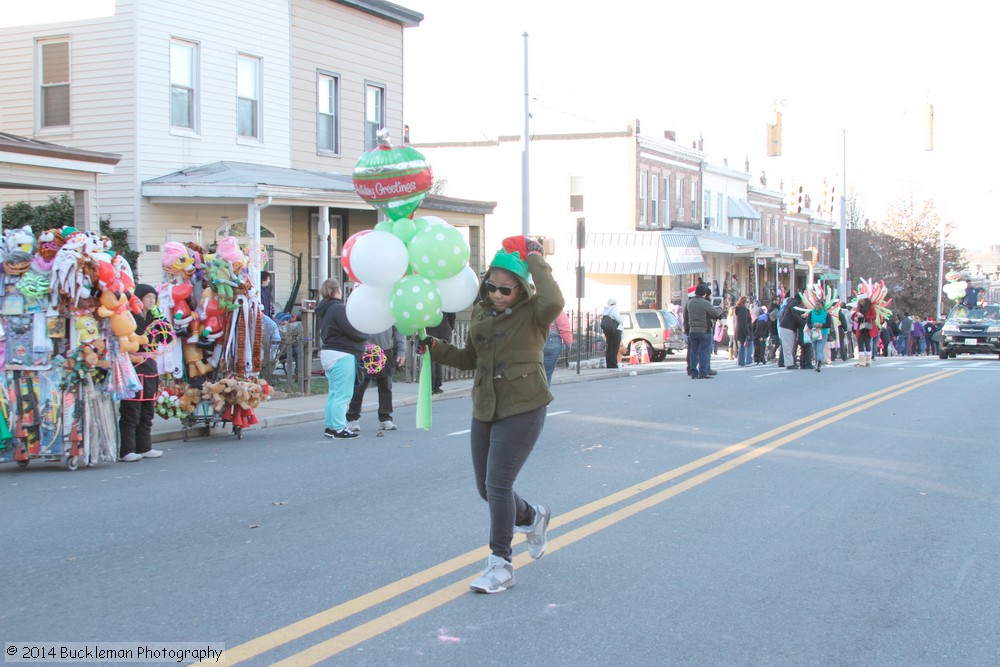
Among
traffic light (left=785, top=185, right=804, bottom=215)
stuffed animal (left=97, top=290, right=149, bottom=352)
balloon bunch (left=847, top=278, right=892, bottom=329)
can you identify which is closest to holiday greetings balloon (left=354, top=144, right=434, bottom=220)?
stuffed animal (left=97, top=290, right=149, bottom=352)

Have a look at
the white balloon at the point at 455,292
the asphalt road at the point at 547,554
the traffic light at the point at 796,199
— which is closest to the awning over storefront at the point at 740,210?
the traffic light at the point at 796,199

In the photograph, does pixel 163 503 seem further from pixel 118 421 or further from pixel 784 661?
pixel 784 661

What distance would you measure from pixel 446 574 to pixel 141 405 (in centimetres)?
555

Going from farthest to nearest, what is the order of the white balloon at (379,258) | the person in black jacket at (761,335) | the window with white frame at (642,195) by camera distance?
the window with white frame at (642,195) → the person in black jacket at (761,335) → the white balloon at (379,258)

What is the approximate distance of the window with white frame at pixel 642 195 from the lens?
4012 cm

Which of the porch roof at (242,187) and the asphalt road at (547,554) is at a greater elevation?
the porch roof at (242,187)

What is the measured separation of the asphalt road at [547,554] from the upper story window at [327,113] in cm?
1204

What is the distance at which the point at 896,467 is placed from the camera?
31.3ft

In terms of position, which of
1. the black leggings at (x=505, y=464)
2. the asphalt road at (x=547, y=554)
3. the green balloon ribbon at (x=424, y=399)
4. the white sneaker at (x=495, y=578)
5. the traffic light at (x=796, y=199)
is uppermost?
the traffic light at (x=796, y=199)

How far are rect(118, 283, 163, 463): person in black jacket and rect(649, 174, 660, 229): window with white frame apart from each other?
1286 inches

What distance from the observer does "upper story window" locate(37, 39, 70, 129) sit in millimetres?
18719

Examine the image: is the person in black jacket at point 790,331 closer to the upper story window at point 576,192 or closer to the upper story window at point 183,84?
the upper story window at point 183,84

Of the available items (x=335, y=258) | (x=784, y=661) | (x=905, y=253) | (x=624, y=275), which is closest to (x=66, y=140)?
(x=335, y=258)

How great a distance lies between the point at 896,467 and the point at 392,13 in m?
17.5
